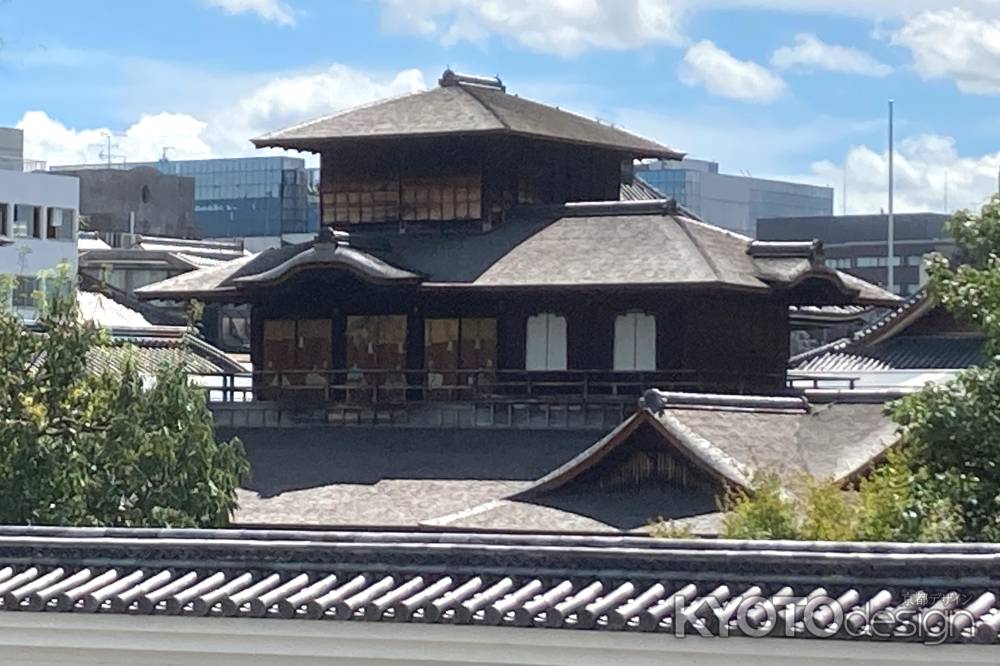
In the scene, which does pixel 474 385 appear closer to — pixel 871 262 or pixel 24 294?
pixel 24 294

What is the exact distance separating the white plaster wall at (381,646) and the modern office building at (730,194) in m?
123

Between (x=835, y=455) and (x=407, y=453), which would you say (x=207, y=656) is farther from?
(x=407, y=453)

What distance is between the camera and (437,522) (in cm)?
3878

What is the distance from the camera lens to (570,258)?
1832 inches

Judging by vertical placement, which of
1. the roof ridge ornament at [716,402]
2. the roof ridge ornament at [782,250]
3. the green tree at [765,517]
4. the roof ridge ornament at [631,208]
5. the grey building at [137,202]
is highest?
the grey building at [137,202]

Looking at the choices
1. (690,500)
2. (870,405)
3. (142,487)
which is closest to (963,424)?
(142,487)

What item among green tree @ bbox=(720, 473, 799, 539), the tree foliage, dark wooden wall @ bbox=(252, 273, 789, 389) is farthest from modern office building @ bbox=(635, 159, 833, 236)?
the tree foliage

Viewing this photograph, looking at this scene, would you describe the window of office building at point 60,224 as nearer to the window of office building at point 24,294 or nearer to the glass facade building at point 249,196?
the window of office building at point 24,294

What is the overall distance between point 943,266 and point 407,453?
21.8 m

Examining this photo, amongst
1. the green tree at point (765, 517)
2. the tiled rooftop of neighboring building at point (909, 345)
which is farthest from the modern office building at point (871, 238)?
the green tree at point (765, 517)

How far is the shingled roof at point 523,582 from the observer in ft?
47.1

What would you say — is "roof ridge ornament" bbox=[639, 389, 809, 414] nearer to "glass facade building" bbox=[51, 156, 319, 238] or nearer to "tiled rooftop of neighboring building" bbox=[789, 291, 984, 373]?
"tiled rooftop of neighboring building" bbox=[789, 291, 984, 373]

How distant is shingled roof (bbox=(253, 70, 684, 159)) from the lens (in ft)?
159

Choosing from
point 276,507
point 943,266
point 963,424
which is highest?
point 943,266
